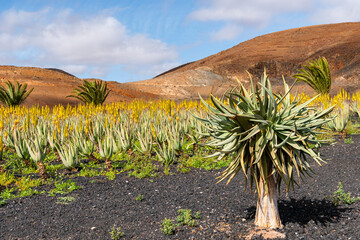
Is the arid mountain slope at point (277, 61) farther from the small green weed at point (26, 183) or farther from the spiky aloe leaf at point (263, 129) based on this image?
the spiky aloe leaf at point (263, 129)

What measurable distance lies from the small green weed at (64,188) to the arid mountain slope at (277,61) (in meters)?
25.7

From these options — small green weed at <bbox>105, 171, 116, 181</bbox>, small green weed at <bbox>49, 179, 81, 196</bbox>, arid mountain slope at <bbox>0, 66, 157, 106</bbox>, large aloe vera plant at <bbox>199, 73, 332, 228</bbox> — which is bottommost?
small green weed at <bbox>49, 179, 81, 196</bbox>

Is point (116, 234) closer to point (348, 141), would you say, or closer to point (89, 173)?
point (89, 173)

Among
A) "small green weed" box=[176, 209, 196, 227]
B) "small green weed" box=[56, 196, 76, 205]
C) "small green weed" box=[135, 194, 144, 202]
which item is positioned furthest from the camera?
"small green weed" box=[56, 196, 76, 205]

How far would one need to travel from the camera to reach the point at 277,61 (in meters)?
42.9

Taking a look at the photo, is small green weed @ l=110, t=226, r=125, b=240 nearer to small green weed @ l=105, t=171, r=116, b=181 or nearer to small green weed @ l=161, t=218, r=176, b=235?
small green weed @ l=161, t=218, r=176, b=235

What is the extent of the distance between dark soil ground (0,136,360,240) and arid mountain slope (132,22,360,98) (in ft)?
84.9

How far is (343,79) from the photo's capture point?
30.5 m

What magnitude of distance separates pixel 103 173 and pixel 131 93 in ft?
71.6

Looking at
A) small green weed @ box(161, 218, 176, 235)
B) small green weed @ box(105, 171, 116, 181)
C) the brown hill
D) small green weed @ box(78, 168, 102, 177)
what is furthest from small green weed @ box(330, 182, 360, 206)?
the brown hill

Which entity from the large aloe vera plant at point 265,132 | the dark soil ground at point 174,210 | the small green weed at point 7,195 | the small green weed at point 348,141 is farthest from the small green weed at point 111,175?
the small green weed at point 348,141

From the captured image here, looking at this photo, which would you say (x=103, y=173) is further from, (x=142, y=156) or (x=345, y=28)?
(x=345, y=28)

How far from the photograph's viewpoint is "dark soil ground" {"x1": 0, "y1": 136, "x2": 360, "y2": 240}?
324cm

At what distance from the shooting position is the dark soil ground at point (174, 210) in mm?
3240
